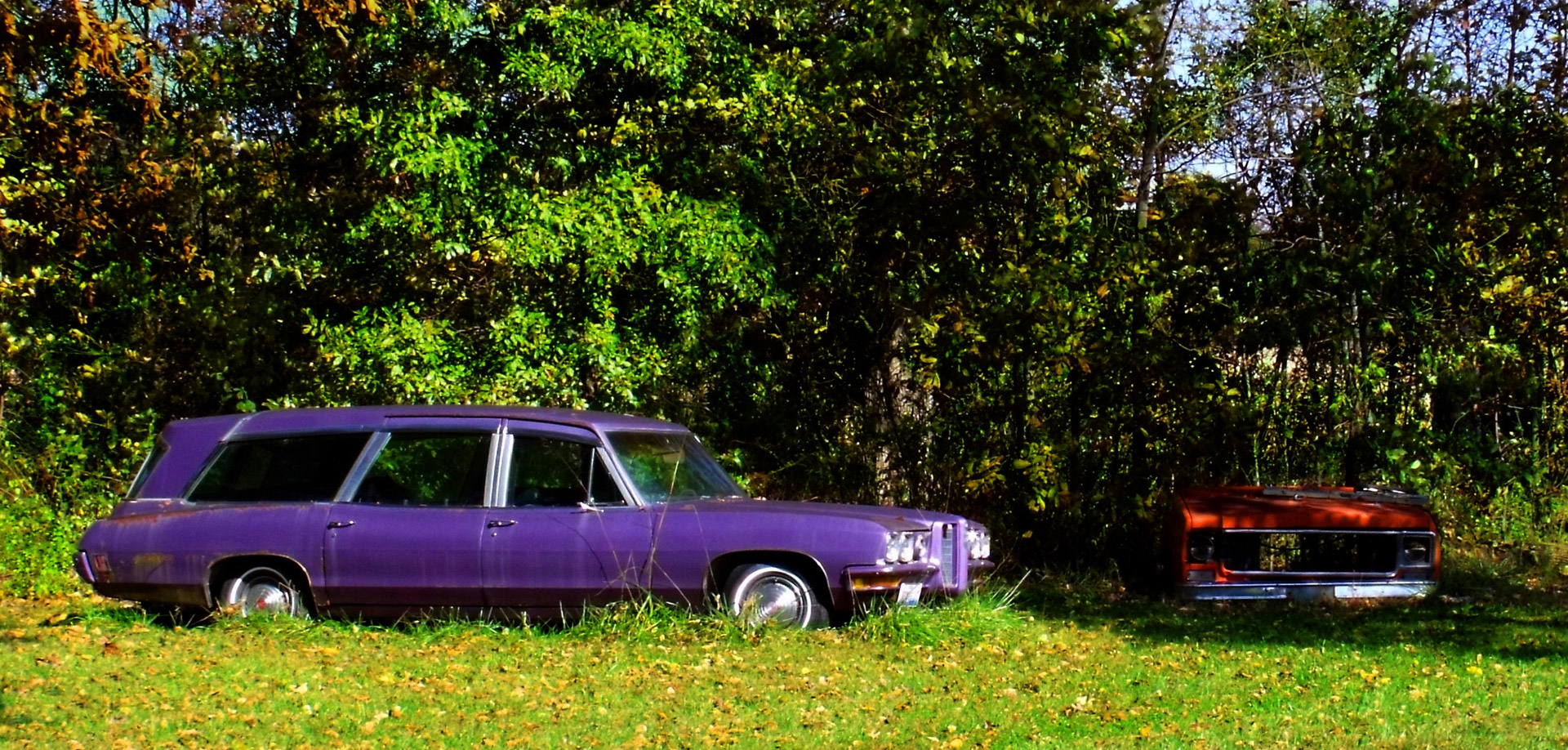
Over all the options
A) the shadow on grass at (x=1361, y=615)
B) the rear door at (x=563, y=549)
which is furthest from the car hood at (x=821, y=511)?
the shadow on grass at (x=1361, y=615)

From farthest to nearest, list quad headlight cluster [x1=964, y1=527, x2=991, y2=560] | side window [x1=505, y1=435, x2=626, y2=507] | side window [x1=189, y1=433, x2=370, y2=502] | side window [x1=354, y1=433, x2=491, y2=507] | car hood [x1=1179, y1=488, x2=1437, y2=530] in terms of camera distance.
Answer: car hood [x1=1179, y1=488, x2=1437, y2=530] < quad headlight cluster [x1=964, y1=527, x2=991, y2=560] < side window [x1=189, y1=433, x2=370, y2=502] < side window [x1=354, y1=433, x2=491, y2=507] < side window [x1=505, y1=435, x2=626, y2=507]

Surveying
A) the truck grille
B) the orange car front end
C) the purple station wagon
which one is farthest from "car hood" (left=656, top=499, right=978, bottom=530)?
the truck grille

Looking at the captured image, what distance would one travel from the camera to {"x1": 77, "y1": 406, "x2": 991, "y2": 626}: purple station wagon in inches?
359

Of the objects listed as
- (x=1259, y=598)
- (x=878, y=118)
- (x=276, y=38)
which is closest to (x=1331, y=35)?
(x=878, y=118)

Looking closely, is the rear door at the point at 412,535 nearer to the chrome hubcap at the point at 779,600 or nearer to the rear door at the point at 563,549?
the rear door at the point at 563,549

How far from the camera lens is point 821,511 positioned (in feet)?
30.6

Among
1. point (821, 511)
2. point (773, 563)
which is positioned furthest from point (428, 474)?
point (821, 511)

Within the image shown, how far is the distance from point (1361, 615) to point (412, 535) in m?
6.29

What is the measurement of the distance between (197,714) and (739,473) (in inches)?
304

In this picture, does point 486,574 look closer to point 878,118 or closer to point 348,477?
point 348,477

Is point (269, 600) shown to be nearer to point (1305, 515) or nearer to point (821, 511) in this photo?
point (821, 511)

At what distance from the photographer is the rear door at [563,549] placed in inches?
358

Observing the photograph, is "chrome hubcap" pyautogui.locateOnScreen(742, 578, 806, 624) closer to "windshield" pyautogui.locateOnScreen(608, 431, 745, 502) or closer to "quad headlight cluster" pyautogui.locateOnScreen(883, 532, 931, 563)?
"quad headlight cluster" pyautogui.locateOnScreen(883, 532, 931, 563)

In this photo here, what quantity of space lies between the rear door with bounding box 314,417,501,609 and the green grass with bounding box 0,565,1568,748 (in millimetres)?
222
